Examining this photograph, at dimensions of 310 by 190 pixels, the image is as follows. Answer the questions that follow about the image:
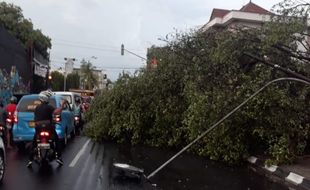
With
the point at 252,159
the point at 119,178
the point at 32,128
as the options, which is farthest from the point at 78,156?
the point at 252,159

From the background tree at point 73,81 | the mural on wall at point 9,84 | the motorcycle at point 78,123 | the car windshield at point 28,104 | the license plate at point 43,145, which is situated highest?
the background tree at point 73,81

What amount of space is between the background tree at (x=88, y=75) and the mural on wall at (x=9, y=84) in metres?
68.1

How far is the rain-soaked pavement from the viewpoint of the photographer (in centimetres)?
1119

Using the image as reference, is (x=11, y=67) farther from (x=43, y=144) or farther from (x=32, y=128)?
(x=43, y=144)

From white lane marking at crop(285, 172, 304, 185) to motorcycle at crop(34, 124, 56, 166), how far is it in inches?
231

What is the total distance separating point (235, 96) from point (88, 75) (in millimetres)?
97969

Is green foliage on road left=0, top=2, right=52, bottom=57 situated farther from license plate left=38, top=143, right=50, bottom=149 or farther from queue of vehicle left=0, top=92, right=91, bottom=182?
license plate left=38, top=143, right=50, bottom=149

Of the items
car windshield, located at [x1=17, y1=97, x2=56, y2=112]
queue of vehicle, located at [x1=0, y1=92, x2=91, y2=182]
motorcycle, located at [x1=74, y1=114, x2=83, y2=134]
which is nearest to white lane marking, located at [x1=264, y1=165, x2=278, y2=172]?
queue of vehicle, located at [x1=0, y1=92, x2=91, y2=182]

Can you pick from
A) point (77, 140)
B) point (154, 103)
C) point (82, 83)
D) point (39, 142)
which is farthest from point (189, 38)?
point (82, 83)

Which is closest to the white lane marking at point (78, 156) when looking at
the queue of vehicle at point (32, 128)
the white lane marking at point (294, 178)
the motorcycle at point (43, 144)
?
the queue of vehicle at point (32, 128)

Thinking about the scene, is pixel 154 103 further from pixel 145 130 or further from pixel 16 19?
pixel 16 19

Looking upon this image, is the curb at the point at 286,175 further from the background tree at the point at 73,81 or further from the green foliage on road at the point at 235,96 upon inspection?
the background tree at the point at 73,81

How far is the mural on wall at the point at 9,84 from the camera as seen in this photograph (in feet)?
113

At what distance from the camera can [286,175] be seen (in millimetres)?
14070
